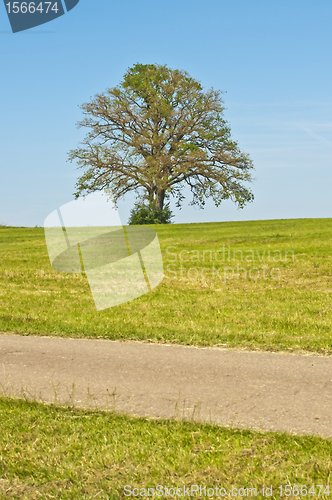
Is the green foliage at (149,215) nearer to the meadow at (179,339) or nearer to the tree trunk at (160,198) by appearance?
the tree trunk at (160,198)

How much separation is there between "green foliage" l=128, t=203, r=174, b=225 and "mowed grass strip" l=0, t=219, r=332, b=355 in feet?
45.8

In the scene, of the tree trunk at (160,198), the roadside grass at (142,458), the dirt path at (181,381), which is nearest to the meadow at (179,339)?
the roadside grass at (142,458)

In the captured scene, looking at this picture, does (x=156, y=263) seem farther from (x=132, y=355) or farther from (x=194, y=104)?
(x=194, y=104)

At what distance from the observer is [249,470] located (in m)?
4.23

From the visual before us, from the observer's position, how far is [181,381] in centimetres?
651

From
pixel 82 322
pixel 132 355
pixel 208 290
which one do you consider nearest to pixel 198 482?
pixel 132 355

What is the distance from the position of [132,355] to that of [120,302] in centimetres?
486
